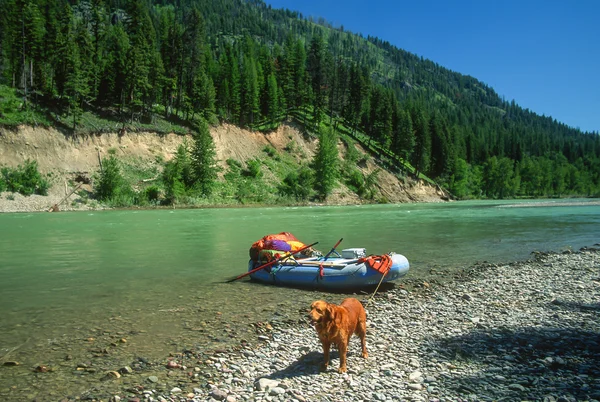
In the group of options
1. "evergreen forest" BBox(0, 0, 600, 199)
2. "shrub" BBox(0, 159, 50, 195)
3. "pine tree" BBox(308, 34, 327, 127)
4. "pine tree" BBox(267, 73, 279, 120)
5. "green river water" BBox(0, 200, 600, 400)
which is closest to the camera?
"green river water" BBox(0, 200, 600, 400)

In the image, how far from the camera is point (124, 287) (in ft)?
36.7

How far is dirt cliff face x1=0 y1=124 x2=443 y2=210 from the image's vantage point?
139ft

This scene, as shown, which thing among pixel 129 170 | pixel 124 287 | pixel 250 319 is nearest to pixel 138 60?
pixel 129 170

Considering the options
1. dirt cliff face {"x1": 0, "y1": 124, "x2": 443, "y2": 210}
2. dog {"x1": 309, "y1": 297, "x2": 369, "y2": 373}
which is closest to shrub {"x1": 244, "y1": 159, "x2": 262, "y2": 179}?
dirt cliff face {"x1": 0, "y1": 124, "x2": 443, "y2": 210}

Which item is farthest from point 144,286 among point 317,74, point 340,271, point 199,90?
point 317,74

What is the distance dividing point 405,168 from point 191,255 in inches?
2681

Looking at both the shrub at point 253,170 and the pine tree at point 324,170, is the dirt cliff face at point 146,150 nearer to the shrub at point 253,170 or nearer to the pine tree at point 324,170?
the pine tree at point 324,170

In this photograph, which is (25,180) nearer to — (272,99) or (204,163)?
(204,163)

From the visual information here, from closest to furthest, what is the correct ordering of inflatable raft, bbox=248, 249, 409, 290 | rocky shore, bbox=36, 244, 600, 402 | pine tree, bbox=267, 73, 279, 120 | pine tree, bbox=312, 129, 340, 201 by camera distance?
rocky shore, bbox=36, 244, 600, 402 < inflatable raft, bbox=248, 249, 409, 290 < pine tree, bbox=312, 129, 340, 201 < pine tree, bbox=267, 73, 279, 120

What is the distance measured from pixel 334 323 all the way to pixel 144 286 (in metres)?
7.88

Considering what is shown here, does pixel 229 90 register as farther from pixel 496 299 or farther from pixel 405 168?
pixel 496 299

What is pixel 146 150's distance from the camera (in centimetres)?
5209

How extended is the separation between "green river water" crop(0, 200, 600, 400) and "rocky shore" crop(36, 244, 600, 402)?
73 cm

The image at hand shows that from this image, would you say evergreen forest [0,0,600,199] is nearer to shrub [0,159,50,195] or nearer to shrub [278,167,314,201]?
shrub [278,167,314,201]
